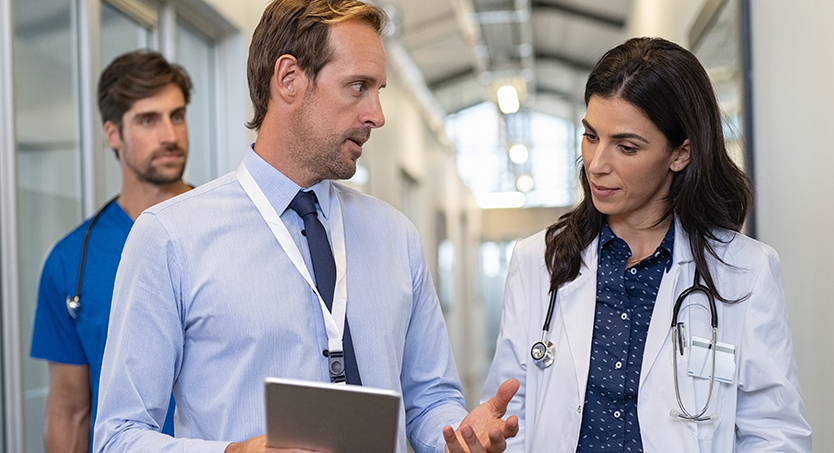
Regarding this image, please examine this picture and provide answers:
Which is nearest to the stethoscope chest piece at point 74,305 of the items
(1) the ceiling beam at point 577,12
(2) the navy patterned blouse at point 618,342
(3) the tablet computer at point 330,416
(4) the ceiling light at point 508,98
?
(3) the tablet computer at point 330,416

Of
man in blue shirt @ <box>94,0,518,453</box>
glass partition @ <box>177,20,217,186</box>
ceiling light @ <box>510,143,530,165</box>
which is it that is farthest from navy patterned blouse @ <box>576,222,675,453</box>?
ceiling light @ <box>510,143,530,165</box>

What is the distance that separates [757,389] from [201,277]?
1.08m

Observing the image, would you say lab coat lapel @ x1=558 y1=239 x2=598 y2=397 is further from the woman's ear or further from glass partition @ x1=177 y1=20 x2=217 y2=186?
glass partition @ x1=177 y1=20 x2=217 y2=186

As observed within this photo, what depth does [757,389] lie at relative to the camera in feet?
5.42

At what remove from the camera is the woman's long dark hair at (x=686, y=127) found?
1.72m

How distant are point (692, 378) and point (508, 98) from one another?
7405 millimetres

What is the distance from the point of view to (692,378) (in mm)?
1680

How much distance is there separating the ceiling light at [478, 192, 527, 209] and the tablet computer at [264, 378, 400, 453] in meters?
17.7

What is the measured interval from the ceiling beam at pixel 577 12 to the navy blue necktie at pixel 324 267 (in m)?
9.23

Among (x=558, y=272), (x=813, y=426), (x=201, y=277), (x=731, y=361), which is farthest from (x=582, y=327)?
(x=813, y=426)

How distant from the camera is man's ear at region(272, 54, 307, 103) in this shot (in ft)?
5.36

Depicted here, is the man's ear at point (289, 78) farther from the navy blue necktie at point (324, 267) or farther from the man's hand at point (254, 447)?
the man's hand at point (254, 447)

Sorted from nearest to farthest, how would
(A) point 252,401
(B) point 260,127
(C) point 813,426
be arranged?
(A) point 252,401 → (B) point 260,127 → (C) point 813,426

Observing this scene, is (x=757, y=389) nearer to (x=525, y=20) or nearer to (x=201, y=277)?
(x=201, y=277)
